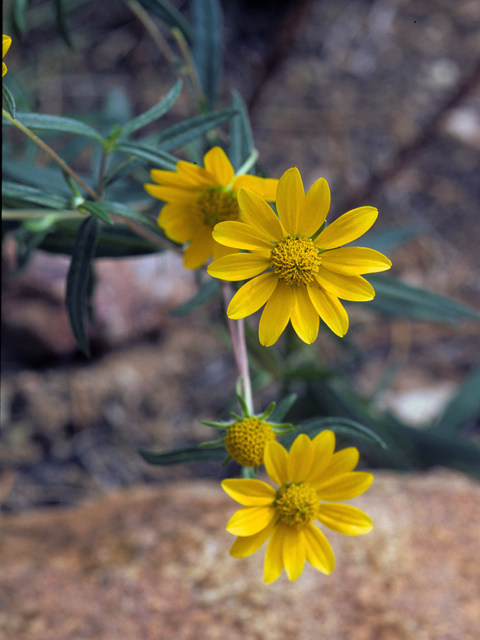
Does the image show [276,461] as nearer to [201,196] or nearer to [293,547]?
[293,547]

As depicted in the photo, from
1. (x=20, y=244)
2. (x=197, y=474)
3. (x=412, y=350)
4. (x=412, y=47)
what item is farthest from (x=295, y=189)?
(x=412, y=47)

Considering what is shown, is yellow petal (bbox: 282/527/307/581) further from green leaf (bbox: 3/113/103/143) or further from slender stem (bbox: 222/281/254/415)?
green leaf (bbox: 3/113/103/143)

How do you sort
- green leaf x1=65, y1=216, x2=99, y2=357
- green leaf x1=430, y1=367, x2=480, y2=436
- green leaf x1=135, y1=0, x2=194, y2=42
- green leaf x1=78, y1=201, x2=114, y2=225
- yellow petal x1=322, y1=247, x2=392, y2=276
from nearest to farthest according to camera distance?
1. yellow petal x1=322, y1=247, x2=392, y2=276
2. green leaf x1=78, y1=201, x2=114, y2=225
3. green leaf x1=65, y1=216, x2=99, y2=357
4. green leaf x1=135, y1=0, x2=194, y2=42
5. green leaf x1=430, y1=367, x2=480, y2=436

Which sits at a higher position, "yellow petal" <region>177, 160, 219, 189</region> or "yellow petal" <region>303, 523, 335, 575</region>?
"yellow petal" <region>177, 160, 219, 189</region>

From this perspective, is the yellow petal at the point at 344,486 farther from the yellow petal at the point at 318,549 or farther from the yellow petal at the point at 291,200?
the yellow petal at the point at 291,200

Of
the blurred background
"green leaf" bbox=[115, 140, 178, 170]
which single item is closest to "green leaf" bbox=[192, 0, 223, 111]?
the blurred background

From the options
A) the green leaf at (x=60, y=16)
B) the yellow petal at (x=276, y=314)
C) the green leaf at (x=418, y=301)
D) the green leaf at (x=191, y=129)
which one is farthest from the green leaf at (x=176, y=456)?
the green leaf at (x=60, y=16)

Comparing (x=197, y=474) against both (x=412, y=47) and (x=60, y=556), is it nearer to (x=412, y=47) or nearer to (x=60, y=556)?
(x=60, y=556)
